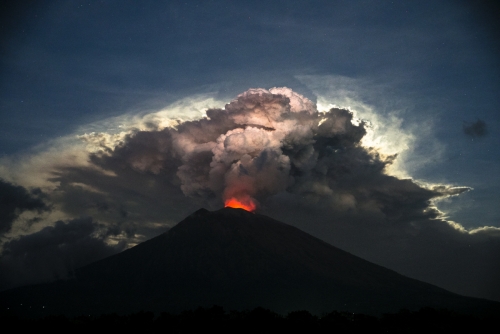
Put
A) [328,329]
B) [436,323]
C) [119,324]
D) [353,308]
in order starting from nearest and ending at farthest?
[328,329]
[119,324]
[436,323]
[353,308]

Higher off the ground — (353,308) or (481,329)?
(353,308)

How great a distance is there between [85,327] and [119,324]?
5.17m

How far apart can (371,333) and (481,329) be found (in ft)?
72.2

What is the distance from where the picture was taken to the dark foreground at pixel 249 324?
8388cm

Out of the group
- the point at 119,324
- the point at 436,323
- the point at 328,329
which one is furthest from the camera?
the point at 436,323

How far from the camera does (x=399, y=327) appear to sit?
8994 cm

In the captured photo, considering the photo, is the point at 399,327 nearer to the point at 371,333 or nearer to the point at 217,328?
the point at 371,333

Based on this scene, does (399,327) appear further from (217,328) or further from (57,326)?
(57,326)

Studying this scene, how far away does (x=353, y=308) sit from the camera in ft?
637

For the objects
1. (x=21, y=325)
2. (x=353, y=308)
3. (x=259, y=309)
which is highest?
(x=353, y=308)

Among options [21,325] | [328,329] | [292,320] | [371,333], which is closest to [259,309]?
[292,320]

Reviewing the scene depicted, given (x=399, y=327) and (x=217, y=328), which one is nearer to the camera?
(x=217, y=328)

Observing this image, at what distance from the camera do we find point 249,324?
8494 cm

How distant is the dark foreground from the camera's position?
83875mm
